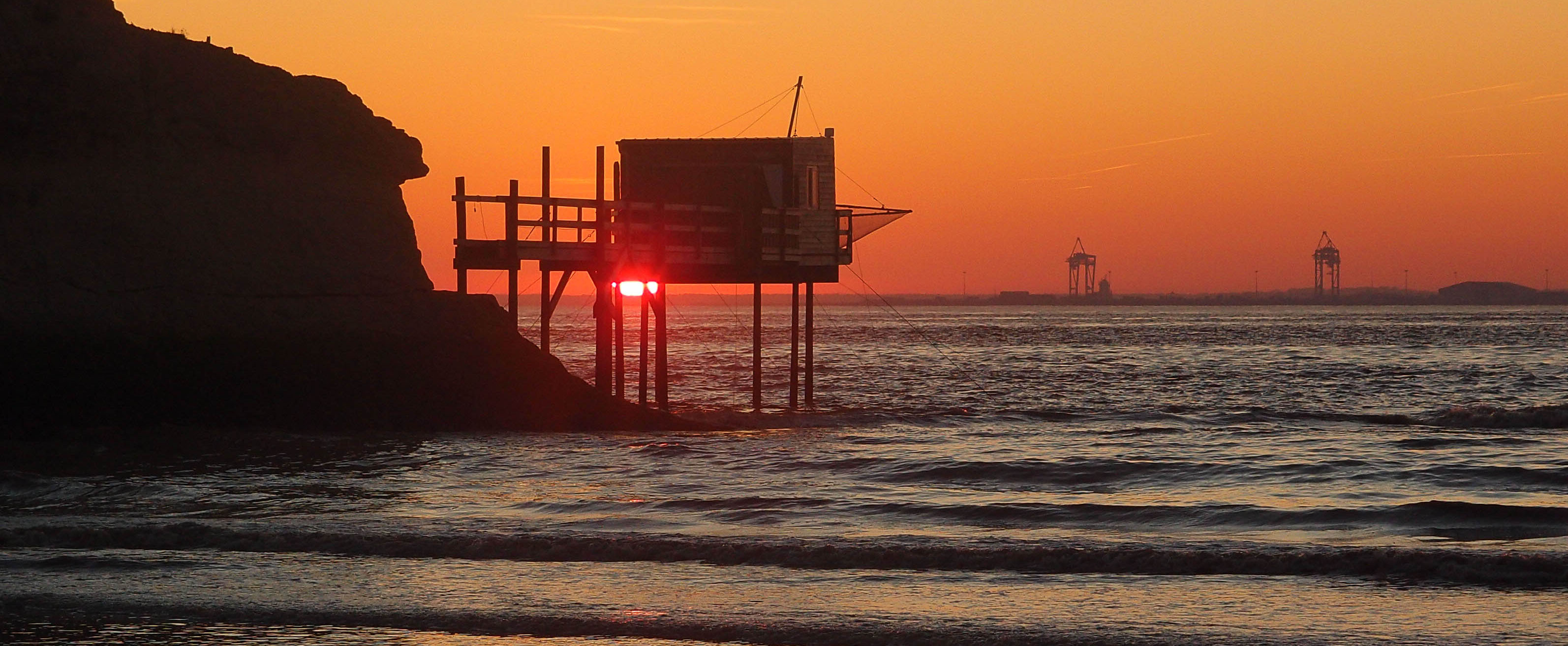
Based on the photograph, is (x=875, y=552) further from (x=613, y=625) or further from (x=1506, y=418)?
(x=1506, y=418)

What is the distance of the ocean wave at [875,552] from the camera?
12.6 metres

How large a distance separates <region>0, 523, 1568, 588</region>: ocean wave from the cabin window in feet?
61.8

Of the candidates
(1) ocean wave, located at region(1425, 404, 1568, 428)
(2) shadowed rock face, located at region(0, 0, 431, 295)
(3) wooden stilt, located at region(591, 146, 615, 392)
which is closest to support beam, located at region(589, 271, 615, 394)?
(3) wooden stilt, located at region(591, 146, 615, 392)

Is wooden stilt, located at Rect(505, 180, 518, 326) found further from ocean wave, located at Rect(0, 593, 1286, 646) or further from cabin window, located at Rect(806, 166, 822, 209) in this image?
ocean wave, located at Rect(0, 593, 1286, 646)

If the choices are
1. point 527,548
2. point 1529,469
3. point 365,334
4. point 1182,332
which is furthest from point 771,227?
point 1182,332

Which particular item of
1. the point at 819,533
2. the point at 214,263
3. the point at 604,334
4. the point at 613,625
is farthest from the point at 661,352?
the point at 613,625

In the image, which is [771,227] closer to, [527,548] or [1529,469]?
[1529,469]

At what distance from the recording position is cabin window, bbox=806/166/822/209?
3300 cm

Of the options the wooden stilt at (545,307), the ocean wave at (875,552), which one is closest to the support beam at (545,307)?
the wooden stilt at (545,307)

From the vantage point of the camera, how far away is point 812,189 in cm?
3316

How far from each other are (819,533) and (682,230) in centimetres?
1546

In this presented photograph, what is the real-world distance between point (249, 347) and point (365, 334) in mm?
1894

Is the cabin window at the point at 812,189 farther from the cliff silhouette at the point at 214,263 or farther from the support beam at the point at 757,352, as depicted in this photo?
the cliff silhouette at the point at 214,263

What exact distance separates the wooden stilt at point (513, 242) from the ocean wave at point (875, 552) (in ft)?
40.6
